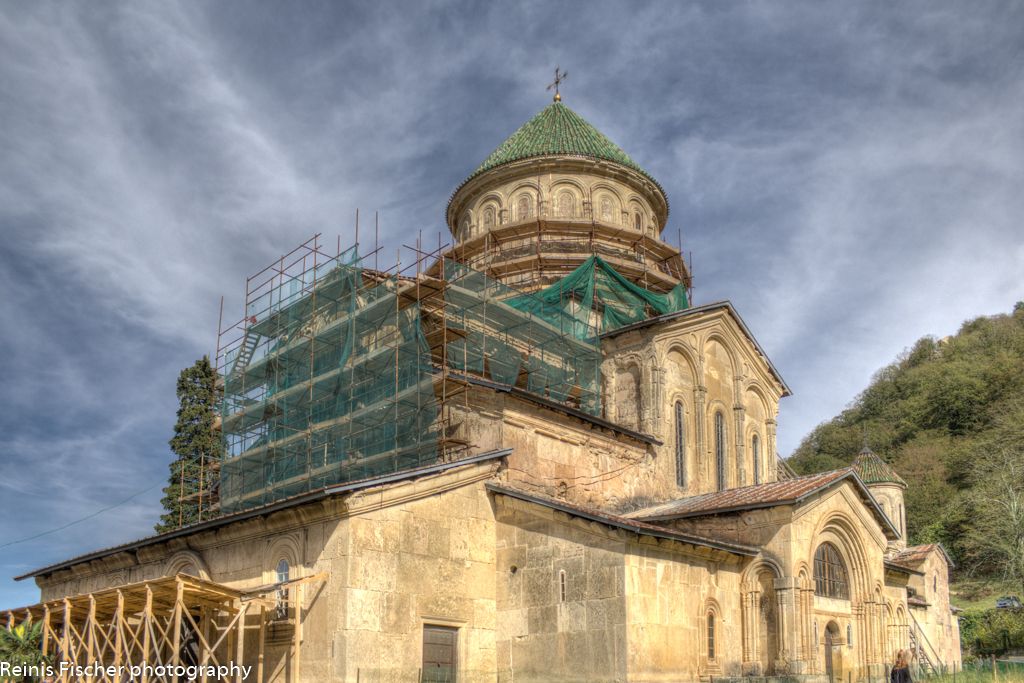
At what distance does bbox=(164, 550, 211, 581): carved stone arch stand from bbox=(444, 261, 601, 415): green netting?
7605 millimetres

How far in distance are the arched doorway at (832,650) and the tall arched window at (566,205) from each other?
16847mm

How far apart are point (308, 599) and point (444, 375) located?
21.2 feet

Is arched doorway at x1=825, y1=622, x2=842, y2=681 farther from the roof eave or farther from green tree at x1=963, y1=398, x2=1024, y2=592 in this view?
green tree at x1=963, y1=398, x2=1024, y2=592

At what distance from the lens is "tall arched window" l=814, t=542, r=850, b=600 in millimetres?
20734

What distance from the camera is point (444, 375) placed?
22156 millimetres

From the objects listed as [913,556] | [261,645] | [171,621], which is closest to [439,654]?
[261,645]

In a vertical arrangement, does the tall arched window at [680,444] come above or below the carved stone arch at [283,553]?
above

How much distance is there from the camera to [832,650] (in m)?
21.0

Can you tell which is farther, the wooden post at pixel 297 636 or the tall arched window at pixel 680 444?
the tall arched window at pixel 680 444

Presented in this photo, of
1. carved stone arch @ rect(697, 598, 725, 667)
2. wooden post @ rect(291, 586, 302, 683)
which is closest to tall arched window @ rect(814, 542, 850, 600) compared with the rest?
carved stone arch @ rect(697, 598, 725, 667)

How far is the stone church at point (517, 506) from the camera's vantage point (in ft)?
58.3

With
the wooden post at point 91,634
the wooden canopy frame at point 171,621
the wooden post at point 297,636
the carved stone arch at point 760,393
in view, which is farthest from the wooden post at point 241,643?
the carved stone arch at point 760,393

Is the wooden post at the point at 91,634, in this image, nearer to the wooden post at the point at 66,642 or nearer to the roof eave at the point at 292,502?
the wooden post at the point at 66,642

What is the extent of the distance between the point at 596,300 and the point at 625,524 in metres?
12.6
